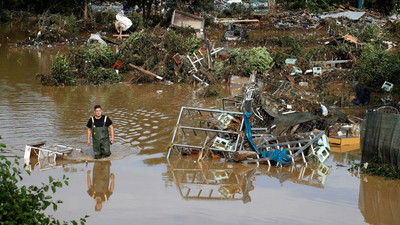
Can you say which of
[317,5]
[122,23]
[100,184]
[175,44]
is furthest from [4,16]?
[100,184]

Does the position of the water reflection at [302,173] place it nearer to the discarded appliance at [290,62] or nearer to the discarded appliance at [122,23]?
the discarded appliance at [290,62]

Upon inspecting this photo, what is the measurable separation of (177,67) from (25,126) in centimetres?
869

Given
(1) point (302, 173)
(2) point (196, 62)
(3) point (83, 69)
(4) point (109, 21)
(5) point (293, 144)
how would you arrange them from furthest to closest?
1. (4) point (109, 21)
2. (3) point (83, 69)
3. (2) point (196, 62)
4. (5) point (293, 144)
5. (1) point (302, 173)

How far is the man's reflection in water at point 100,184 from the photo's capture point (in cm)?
1087

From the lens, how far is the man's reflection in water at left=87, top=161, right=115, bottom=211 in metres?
10.9

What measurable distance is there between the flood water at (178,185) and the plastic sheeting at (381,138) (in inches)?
18.6

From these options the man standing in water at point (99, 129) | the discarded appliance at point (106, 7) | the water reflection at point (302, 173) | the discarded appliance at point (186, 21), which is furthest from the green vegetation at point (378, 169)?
the discarded appliance at point (106, 7)

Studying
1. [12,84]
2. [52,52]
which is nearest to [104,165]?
[12,84]

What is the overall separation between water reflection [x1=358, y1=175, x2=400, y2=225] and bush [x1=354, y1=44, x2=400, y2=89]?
25.9 feet

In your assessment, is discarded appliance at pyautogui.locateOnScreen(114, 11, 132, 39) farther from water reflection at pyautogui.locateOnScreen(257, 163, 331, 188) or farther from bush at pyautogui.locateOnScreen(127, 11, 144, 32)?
water reflection at pyautogui.locateOnScreen(257, 163, 331, 188)

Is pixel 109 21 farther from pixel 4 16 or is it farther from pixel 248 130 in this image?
pixel 248 130

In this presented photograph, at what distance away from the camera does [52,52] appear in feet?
105

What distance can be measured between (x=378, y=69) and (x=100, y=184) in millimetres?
10902

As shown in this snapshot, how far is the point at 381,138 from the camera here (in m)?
11.9
